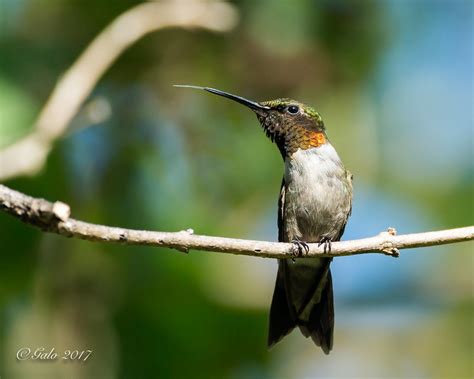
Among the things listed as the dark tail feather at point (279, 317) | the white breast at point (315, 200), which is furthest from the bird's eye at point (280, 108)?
the dark tail feather at point (279, 317)

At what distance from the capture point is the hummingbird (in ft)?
15.0

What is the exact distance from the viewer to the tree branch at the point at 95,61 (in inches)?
138

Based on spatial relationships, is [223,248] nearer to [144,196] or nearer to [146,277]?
[146,277]

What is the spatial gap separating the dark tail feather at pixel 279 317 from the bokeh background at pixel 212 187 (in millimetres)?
79

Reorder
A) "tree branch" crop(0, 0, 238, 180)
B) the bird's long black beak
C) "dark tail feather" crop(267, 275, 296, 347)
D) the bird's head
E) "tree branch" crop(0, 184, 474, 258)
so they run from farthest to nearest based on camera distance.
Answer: the bird's head, the bird's long black beak, "dark tail feather" crop(267, 275, 296, 347), "tree branch" crop(0, 0, 238, 180), "tree branch" crop(0, 184, 474, 258)

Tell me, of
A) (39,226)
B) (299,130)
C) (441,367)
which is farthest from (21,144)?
(441,367)

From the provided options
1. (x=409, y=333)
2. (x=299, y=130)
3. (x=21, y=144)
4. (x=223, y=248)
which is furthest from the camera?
(x=409, y=333)

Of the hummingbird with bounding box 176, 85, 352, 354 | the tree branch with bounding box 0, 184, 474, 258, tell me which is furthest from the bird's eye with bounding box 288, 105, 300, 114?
the tree branch with bounding box 0, 184, 474, 258

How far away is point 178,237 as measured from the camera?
248cm

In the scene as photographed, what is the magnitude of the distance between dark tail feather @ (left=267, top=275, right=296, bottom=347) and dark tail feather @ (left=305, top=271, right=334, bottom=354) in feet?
0.55

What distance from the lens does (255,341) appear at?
13.7 ft

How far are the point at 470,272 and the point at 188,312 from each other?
2509mm

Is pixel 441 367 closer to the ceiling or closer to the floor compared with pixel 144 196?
closer to the floor

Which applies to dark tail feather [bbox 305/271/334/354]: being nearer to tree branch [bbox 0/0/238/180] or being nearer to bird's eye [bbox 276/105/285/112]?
bird's eye [bbox 276/105/285/112]
